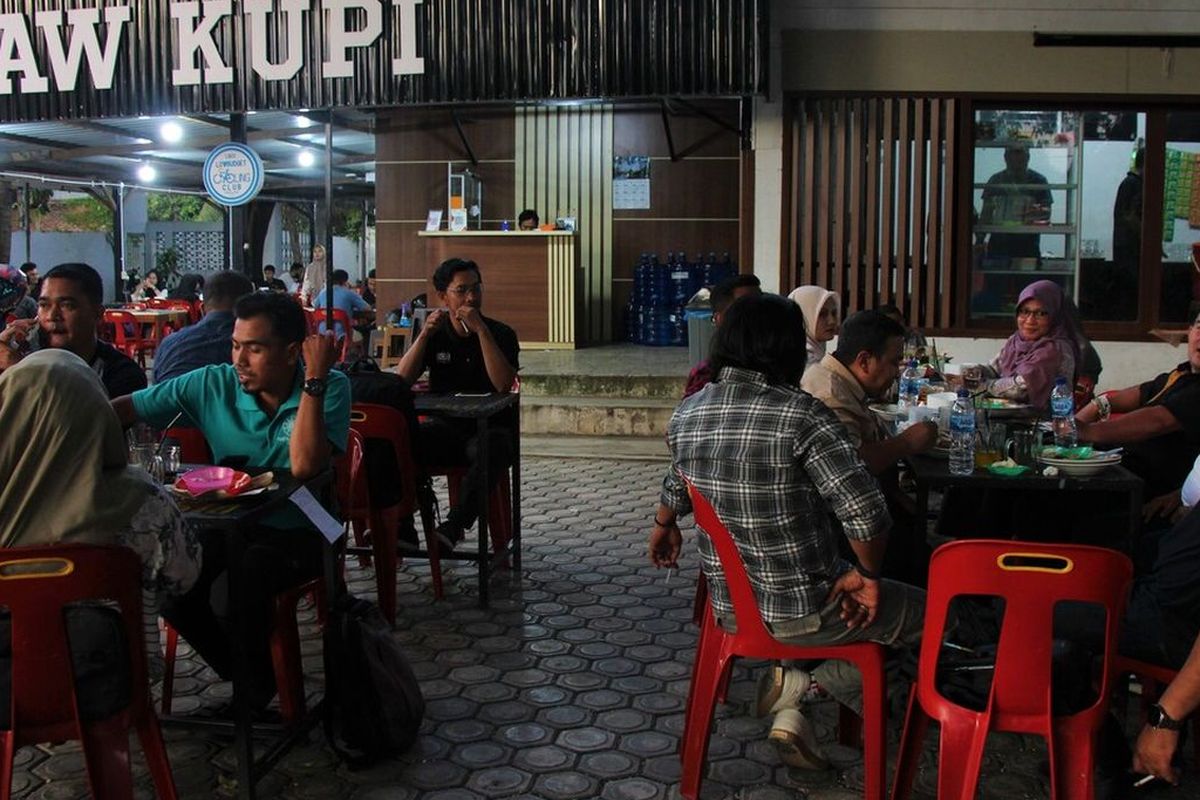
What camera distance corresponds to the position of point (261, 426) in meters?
3.21

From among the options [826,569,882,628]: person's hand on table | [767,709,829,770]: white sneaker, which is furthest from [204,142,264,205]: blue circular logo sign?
[826,569,882,628]: person's hand on table

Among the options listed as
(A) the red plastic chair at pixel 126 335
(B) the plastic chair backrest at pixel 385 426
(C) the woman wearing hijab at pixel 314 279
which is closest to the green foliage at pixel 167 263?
(C) the woman wearing hijab at pixel 314 279

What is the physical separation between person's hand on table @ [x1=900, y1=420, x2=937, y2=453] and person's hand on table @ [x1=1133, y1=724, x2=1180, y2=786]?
1129 millimetres

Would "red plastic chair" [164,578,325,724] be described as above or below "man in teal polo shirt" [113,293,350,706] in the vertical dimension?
below

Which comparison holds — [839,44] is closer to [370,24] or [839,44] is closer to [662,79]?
[662,79]

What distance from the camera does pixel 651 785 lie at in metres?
2.92

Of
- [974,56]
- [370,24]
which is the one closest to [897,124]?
[974,56]

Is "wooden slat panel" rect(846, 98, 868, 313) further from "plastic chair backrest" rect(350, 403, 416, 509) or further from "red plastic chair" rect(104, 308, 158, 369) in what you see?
"red plastic chair" rect(104, 308, 158, 369)

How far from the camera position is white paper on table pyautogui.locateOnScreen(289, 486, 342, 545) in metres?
2.95

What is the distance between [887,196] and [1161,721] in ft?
21.3

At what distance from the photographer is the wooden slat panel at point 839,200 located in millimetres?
8266

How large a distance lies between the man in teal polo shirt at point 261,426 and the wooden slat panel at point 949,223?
6074 mm

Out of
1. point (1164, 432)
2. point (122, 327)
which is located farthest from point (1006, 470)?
point (122, 327)

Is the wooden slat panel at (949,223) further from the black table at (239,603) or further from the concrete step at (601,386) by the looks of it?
the black table at (239,603)
